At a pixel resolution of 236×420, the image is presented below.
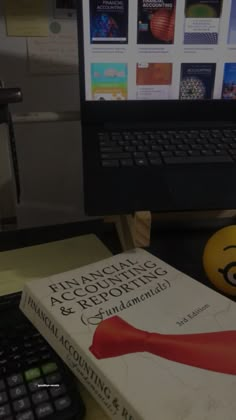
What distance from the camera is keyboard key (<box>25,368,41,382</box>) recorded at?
361mm

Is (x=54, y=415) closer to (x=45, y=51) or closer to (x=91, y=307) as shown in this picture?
(x=91, y=307)

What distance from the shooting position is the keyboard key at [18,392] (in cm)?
34

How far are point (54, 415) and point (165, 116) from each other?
559 mm

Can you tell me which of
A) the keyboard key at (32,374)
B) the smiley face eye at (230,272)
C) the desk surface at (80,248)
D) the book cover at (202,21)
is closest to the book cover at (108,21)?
the book cover at (202,21)

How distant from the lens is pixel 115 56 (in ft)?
2.26

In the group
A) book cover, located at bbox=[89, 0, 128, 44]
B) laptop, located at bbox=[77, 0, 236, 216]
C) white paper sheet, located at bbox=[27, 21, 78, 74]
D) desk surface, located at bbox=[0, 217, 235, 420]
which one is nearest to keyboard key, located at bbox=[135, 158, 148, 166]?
laptop, located at bbox=[77, 0, 236, 216]

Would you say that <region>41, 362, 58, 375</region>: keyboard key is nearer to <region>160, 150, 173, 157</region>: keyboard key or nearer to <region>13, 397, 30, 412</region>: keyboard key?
<region>13, 397, 30, 412</region>: keyboard key

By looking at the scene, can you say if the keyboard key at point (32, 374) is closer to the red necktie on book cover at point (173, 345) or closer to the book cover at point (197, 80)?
the red necktie on book cover at point (173, 345)

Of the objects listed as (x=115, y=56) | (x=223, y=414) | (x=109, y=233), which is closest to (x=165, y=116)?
(x=115, y=56)

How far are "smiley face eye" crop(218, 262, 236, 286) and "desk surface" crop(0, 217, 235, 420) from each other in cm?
5

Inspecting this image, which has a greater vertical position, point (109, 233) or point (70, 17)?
point (70, 17)

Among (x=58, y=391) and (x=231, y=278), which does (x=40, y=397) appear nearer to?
(x=58, y=391)

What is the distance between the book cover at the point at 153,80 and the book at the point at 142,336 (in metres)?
0.36

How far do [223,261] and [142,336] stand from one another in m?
0.16
